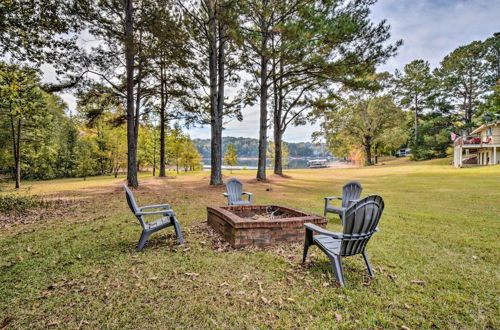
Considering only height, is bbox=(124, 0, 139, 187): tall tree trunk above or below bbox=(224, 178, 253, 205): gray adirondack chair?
above

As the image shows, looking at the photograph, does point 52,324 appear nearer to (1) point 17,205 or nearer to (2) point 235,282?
(2) point 235,282

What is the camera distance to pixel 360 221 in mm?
2814

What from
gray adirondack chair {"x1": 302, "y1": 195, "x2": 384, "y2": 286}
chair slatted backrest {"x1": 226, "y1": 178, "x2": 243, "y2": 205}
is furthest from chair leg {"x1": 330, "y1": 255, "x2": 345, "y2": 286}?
chair slatted backrest {"x1": 226, "y1": 178, "x2": 243, "y2": 205}

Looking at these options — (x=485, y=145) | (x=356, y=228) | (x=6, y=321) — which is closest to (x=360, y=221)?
(x=356, y=228)

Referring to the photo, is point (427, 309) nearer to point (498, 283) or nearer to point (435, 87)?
point (498, 283)

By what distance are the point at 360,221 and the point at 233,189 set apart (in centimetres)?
426

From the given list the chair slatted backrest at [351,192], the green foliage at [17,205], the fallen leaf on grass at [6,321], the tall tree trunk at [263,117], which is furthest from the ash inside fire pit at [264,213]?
the tall tree trunk at [263,117]

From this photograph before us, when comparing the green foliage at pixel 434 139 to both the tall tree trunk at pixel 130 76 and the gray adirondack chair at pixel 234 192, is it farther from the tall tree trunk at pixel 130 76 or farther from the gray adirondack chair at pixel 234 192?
the tall tree trunk at pixel 130 76

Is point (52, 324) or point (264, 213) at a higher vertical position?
point (264, 213)

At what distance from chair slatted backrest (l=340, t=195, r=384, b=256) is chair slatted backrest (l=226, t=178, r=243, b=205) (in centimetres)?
400

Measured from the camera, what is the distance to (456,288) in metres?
2.82

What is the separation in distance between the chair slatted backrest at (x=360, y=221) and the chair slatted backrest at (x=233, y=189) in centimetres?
400

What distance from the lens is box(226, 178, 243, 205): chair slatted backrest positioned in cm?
655

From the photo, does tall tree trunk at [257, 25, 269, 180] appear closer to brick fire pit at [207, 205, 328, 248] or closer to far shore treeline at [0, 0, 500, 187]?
far shore treeline at [0, 0, 500, 187]
